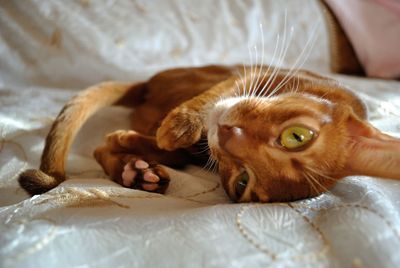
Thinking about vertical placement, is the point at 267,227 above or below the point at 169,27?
below

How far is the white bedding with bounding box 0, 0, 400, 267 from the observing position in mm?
695

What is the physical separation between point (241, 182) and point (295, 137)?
0.58 feet

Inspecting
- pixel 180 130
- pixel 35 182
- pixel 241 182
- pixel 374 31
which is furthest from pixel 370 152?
pixel 374 31

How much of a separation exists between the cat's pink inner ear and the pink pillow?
4.04 feet

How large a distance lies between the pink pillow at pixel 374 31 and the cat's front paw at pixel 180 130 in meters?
1.31

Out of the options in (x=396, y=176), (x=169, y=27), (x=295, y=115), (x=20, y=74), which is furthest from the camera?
(x=169, y=27)

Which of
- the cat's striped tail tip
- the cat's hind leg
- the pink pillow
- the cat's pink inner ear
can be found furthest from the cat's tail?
the pink pillow

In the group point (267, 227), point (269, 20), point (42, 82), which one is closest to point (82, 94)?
point (42, 82)

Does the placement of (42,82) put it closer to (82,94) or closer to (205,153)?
(82,94)

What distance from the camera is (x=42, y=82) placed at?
1.70m

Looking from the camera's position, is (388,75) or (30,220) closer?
(30,220)

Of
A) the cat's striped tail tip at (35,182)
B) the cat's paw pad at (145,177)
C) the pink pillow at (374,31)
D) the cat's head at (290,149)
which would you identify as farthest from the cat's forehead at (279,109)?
the pink pillow at (374,31)

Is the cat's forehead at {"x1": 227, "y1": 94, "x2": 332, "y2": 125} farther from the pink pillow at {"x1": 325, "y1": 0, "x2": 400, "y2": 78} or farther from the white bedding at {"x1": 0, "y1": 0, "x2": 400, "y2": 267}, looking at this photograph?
the pink pillow at {"x1": 325, "y1": 0, "x2": 400, "y2": 78}

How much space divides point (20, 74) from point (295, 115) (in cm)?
117
